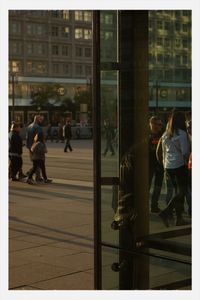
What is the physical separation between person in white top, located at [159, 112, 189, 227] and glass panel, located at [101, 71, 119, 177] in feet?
1.31

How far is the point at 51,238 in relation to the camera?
26.0 ft

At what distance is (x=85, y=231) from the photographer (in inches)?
330

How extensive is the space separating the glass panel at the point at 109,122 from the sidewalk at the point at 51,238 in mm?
1846

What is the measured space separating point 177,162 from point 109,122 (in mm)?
2557

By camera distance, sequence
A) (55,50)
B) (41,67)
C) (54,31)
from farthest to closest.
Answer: (54,31) → (55,50) → (41,67)

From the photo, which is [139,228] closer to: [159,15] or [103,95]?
[103,95]

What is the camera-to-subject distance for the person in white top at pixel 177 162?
421cm

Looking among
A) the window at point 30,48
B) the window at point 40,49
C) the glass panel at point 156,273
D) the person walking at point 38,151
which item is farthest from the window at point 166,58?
the window at point 40,49

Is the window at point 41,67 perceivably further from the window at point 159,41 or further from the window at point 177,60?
the window at point 177,60

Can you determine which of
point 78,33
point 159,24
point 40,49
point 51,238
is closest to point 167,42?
point 159,24

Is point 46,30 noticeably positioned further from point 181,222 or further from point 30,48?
point 181,222

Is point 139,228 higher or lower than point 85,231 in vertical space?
higher

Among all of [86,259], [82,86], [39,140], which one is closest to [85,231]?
[86,259]
